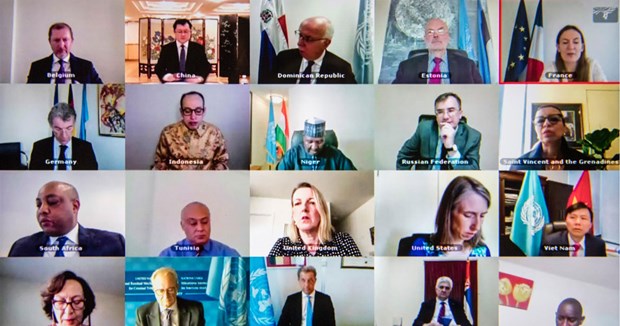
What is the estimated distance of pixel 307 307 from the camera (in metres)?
2.14

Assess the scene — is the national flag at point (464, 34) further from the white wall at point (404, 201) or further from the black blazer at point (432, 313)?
the black blazer at point (432, 313)

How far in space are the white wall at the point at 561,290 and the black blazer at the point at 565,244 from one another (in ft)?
0.08

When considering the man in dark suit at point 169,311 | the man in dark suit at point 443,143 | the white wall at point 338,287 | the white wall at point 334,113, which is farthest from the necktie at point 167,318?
the man in dark suit at point 443,143

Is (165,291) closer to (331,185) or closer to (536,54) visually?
(331,185)

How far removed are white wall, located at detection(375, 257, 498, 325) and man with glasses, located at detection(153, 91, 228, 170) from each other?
2.43 ft

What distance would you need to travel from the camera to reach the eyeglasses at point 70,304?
83.1 inches

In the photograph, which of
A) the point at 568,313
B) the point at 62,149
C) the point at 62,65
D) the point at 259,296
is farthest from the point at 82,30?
the point at 568,313

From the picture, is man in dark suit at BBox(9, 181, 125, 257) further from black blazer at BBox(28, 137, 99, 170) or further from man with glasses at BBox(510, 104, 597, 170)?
man with glasses at BBox(510, 104, 597, 170)

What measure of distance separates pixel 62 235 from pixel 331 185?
3.46ft

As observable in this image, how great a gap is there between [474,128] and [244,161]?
0.90m

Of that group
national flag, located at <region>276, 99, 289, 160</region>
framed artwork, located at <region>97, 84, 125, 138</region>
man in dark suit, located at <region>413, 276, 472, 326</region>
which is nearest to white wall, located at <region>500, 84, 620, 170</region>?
man in dark suit, located at <region>413, 276, 472, 326</region>

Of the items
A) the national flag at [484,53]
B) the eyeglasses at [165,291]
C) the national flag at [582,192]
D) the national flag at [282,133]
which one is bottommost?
the eyeglasses at [165,291]

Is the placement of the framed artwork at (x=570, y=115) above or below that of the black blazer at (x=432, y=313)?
above

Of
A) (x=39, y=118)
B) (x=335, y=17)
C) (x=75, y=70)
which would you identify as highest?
(x=335, y=17)
